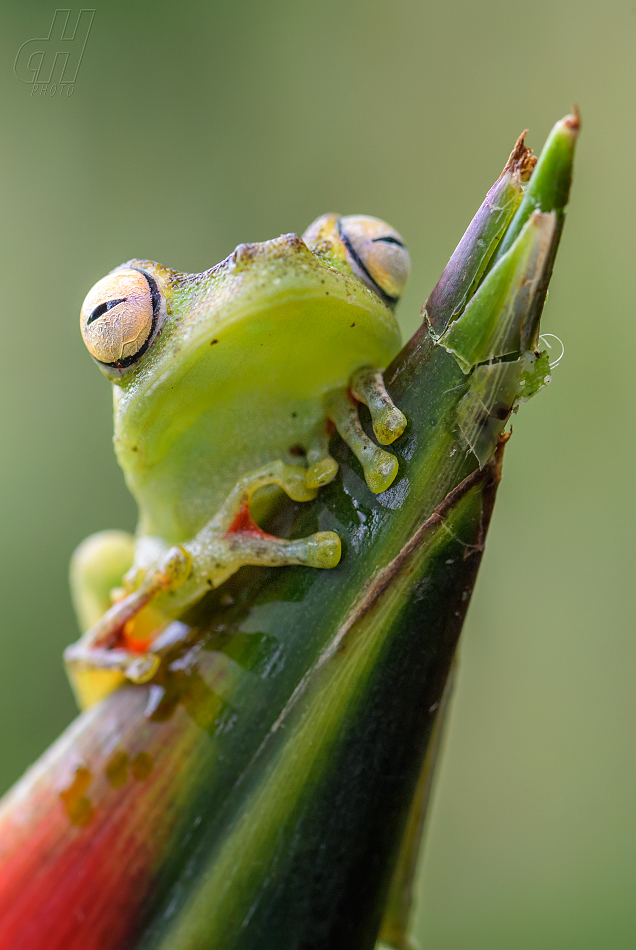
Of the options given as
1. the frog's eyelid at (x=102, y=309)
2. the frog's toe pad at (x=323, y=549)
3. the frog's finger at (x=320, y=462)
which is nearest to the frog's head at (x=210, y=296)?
the frog's eyelid at (x=102, y=309)

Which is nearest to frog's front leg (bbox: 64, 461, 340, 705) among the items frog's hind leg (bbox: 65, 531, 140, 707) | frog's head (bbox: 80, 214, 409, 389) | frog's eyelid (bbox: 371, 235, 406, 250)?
frog's head (bbox: 80, 214, 409, 389)

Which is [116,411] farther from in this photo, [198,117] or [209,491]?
[198,117]

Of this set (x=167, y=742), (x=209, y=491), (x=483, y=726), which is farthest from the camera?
(x=483, y=726)

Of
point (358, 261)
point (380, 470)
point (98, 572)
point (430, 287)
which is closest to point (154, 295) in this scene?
point (358, 261)

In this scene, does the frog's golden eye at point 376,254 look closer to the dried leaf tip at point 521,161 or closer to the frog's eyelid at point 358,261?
the frog's eyelid at point 358,261

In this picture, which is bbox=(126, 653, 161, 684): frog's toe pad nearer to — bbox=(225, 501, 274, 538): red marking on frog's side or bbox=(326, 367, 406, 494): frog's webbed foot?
bbox=(225, 501, 274, 538): red marking on frog's side

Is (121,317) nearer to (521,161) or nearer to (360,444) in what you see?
(360,444)

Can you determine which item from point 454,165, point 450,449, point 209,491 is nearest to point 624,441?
point 454,165
